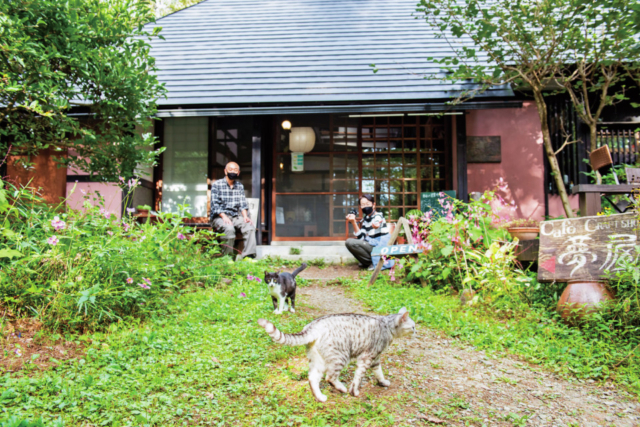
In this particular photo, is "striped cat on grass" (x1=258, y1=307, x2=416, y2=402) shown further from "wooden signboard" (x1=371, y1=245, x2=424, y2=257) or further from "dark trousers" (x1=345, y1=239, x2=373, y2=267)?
"dark trousers" (x1=345, y1=239, x2=373, y2=267)

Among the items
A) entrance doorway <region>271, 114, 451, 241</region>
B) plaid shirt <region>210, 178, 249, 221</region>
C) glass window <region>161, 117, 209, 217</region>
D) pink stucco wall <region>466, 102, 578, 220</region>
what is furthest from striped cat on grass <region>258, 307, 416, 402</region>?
glass window <region>161, 117, 209, 217</region>

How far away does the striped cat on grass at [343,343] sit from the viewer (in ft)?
6.77

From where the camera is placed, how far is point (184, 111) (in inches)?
289

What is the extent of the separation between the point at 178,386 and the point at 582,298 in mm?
3273

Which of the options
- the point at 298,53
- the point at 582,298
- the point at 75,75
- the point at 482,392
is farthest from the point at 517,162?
the point at 75,75

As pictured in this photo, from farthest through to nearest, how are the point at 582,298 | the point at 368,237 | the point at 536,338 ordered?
the point at 368,237 → the point at 582,298 → the point at 536,338

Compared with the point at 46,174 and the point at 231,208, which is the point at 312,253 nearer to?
the point at 231,208

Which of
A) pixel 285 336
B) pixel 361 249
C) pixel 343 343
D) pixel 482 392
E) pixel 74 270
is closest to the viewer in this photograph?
pixel 285 336

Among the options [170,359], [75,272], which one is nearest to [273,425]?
[170,359]

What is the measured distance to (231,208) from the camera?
261 inches

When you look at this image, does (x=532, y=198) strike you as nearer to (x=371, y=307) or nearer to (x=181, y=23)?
(x=371, y=307)

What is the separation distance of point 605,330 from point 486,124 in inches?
→ 222

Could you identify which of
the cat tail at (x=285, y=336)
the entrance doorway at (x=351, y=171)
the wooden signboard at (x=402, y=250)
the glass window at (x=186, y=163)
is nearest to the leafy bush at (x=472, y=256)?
the wooden signboard at (x=402, y=250)

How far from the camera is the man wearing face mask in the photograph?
6504 millimetres
